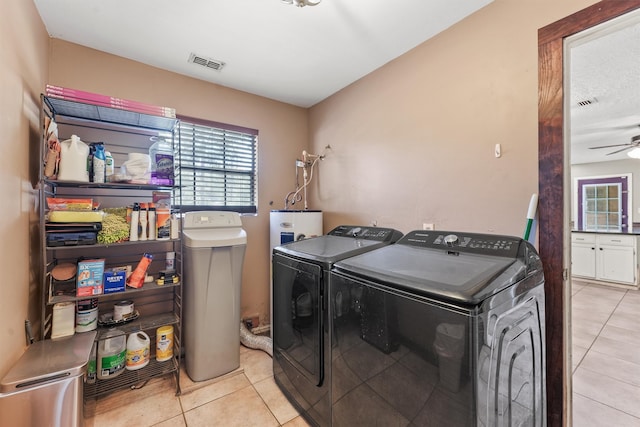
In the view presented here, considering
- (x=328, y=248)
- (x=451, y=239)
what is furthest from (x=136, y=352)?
(x=451, y=239)

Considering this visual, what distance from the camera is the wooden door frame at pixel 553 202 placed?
4.41 feet

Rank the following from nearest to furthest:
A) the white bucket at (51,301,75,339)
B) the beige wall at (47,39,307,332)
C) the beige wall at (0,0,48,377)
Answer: the beige wall at (0,0,48,377)
the white bucket at (51,301,75,339)
the beige wall at (47,39,307,332)

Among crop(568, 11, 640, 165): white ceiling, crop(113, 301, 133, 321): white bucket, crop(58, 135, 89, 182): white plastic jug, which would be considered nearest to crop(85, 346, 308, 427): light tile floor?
crop(113, 301, 133, 321): white bucket

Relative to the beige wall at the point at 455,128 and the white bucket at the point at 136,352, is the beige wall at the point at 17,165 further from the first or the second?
the beige wall at the point at 455,128

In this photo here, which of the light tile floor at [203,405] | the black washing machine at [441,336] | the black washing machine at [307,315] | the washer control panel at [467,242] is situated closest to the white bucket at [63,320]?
the light tile floor at [203,405]

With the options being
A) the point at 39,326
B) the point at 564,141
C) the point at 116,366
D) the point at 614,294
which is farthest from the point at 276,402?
the point at 614,294

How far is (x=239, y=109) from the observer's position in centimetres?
273

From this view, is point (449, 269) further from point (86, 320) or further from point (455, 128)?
point (86, 320)

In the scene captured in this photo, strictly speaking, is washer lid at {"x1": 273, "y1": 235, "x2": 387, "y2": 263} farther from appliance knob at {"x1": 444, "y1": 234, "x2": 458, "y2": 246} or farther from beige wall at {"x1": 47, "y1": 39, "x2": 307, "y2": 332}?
beige wall at {"x1": 47, "y1": 39, "x2": 307, "y2": 332}

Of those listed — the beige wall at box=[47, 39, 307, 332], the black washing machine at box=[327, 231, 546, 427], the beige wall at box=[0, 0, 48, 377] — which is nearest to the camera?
the black washing machine at box=[327, 231, 546, 427]

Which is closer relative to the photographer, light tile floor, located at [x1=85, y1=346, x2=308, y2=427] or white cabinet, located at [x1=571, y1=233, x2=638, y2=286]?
light tile floor, located at [x1=85, y1=346, x2=308, y2=427]

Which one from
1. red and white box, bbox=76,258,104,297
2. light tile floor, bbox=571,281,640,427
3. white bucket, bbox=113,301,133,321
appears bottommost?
light tile floor, bbox=571,281,640,427

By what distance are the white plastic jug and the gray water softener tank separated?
70cm

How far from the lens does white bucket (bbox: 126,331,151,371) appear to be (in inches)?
73.7
